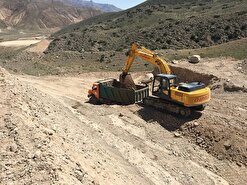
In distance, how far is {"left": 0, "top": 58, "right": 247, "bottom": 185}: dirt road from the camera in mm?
10320

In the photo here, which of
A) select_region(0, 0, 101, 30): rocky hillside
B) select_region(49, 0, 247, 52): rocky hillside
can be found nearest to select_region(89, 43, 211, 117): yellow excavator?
select_region(49, 0, 247, 52): rocky hillside

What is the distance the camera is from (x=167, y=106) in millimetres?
19578

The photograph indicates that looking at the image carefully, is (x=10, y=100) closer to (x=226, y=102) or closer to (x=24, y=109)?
(x=24, y=109)

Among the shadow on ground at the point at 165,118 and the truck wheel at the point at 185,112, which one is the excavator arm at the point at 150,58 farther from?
the truck wheel at the point at 185,112

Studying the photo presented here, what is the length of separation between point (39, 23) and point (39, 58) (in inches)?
3892

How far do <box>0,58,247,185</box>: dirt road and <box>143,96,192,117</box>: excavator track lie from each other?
1.12 feet

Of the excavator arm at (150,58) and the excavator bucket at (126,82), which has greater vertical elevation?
the excavator arm at (150,58)

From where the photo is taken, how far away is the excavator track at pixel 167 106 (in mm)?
18889

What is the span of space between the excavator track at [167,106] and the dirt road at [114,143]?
1.12 ft

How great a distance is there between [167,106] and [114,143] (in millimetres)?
4645

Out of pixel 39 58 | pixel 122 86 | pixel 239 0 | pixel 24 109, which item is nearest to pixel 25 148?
pixel 24 109

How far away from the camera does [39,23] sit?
139 m

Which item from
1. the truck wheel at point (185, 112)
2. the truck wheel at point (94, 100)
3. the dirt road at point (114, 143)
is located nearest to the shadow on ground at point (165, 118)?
the dirt road at point (114, 143)

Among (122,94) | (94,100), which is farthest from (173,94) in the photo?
(94,100)
